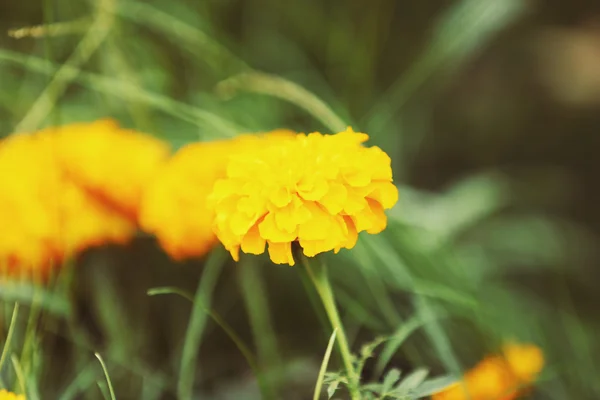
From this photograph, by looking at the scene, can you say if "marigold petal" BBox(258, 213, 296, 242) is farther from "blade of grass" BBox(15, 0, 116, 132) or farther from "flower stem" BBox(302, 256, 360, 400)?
"blade of grass" BBox(15, 0, 116, 132)

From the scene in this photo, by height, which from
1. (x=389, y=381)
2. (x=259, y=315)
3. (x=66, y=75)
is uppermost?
(x=66, y=75)

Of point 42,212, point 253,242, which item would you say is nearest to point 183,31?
point 42,212

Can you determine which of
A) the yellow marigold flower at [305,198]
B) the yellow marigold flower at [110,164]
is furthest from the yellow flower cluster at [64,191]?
the yellow marigold flower at [305,198]

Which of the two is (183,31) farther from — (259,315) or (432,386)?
(432,386)

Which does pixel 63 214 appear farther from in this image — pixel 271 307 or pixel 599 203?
pixel 599 203

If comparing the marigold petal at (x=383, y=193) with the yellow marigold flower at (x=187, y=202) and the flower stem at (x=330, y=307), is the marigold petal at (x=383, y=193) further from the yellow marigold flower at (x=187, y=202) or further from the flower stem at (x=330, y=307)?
the yellow marigold flower at (x=187, y=202)

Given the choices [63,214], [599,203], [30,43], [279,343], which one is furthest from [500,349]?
[30,43]

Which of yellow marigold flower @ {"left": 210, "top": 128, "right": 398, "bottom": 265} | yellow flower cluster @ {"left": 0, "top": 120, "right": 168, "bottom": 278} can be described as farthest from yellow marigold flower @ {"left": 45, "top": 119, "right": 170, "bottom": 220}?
yellow marigold flower @ {"left": 210, "top": 128, "right": 398, "bottom": 265}
